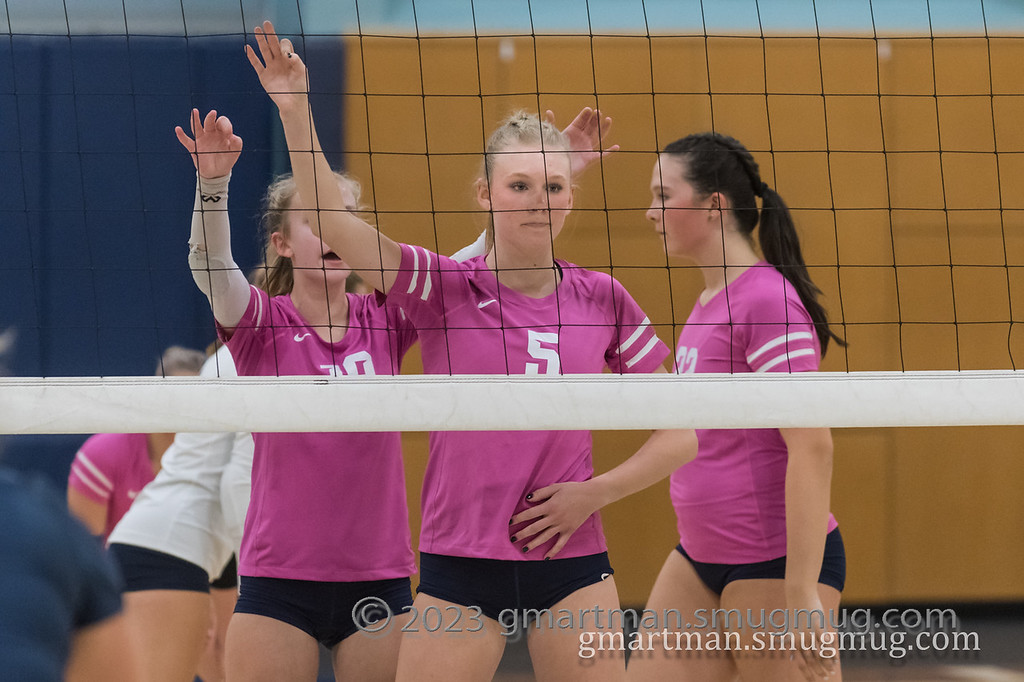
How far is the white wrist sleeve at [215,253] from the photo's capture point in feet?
5.99

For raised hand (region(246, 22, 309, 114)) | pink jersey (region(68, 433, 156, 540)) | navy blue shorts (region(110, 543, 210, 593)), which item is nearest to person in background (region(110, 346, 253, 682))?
navy blue shorts (region(110, 543, 210, 593))

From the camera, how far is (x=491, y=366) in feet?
5.78

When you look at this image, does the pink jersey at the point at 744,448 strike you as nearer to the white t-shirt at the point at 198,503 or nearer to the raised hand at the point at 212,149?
the raised hand at the point at 212,149

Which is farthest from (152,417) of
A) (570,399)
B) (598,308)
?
(598,308)

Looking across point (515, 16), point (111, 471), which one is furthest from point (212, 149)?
point (515, 16)

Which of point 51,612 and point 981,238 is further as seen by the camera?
point 981,238

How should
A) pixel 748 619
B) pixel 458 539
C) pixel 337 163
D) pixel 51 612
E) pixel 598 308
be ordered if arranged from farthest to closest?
pixel 337 163, pixel 748 619, pixel 598 308, pixel 458 539, pixel 51 612

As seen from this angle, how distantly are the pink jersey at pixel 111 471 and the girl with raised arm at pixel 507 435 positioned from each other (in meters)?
1.48

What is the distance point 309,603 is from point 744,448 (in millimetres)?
924

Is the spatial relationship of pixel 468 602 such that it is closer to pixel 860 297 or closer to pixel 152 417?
pixel 152 417

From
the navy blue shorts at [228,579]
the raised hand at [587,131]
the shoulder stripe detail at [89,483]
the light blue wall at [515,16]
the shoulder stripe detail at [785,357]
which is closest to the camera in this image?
the shoulder stripe detail at [785,357]

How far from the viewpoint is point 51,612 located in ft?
2.99

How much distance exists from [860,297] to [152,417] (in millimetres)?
3574

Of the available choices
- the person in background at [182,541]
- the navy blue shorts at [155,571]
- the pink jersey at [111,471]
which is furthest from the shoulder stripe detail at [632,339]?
the pink jersey at [111,471]
